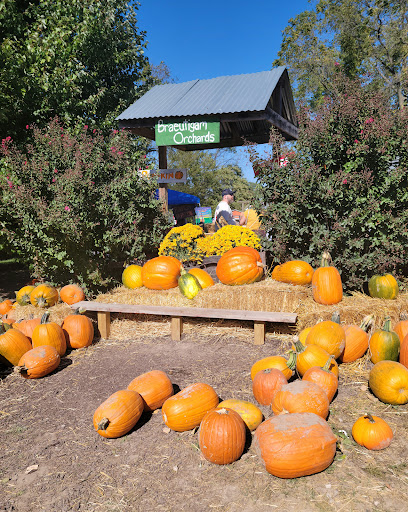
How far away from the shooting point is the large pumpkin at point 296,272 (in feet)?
16.8

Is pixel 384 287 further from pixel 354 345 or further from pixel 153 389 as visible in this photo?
pixel 153 389

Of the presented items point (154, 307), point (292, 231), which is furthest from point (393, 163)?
point (154, 307)

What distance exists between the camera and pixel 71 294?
566cm

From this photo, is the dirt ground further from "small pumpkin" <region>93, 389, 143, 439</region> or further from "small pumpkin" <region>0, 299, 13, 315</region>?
"small pumpkin" <region>0, 299, 13, 315</region>

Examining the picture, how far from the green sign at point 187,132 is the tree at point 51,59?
270 cm

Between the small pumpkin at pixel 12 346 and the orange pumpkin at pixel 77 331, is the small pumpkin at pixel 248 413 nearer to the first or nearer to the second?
the orange pumpkin at pixel 77 331

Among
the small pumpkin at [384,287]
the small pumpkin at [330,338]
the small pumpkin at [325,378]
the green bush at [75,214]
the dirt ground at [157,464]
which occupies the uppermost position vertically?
the green bush at [75,214]

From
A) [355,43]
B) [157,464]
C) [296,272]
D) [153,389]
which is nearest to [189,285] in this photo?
[296,272]

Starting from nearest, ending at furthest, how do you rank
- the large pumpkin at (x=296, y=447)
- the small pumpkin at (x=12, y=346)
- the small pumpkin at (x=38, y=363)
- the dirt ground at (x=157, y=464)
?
the dirt ground at (x=157, y=464), the large pumpkin at (x=296, y=447), the small pumpkin at (x=38, y=363), the small pumpkin at (x=12, y=346)

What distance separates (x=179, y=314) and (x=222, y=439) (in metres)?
2.50

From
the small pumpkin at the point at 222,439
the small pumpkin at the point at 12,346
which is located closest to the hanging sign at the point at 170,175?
the small pumpkin at the point at 12,346

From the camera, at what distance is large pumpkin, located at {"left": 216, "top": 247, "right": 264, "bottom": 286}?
5.23 m

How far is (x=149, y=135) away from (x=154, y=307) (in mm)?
5020

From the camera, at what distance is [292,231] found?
17.9ft
